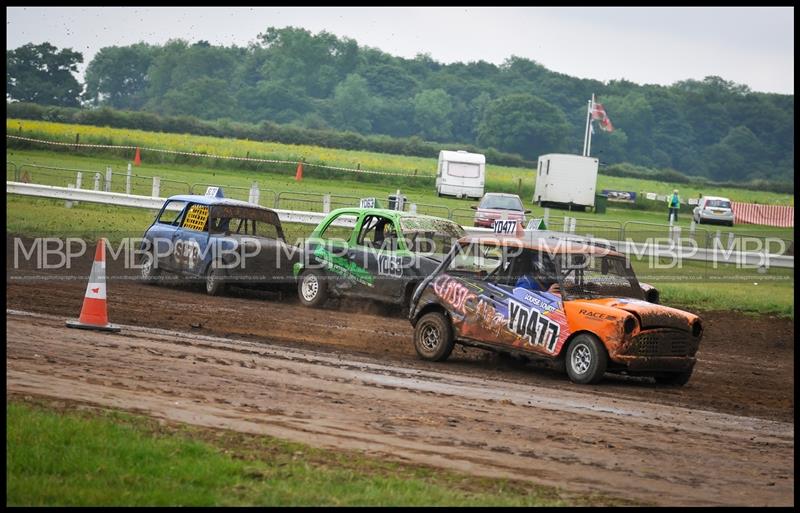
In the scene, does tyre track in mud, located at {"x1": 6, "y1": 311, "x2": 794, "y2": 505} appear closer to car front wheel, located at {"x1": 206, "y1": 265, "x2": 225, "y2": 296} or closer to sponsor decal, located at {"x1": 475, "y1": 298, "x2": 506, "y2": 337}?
sponsor decal, located at {"x1": 475, "y1": 298, "x2": 506, "y2": 337}

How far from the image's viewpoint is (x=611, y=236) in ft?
103

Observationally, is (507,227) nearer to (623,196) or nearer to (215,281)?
(215,281)

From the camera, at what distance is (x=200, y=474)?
7.16 m

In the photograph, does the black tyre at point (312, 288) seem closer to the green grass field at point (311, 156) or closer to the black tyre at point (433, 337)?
the black tyre at point (433, 337)

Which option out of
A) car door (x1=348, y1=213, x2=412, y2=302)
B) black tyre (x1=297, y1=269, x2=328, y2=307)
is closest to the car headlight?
car door (x1=348, y1=213, x2=412, y2=302)

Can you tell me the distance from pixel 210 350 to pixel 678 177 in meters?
72.9

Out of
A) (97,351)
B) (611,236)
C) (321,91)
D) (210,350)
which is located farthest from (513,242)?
(321,91)

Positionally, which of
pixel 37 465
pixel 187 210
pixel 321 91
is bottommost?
pixel 37 465

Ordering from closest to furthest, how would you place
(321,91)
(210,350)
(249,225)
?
(210,350)
(249,225)
(321,91)

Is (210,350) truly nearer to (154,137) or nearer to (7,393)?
(7,393)

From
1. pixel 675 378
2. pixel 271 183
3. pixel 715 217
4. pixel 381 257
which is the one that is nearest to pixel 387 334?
pixel 381 257

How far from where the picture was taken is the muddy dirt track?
8.26m

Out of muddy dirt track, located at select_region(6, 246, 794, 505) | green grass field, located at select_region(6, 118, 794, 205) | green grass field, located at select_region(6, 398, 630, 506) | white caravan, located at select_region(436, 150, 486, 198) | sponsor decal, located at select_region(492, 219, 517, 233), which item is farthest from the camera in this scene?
green grass field, located at select_region(6, 118, 794, 205)

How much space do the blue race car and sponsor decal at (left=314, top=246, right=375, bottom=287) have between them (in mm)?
708
